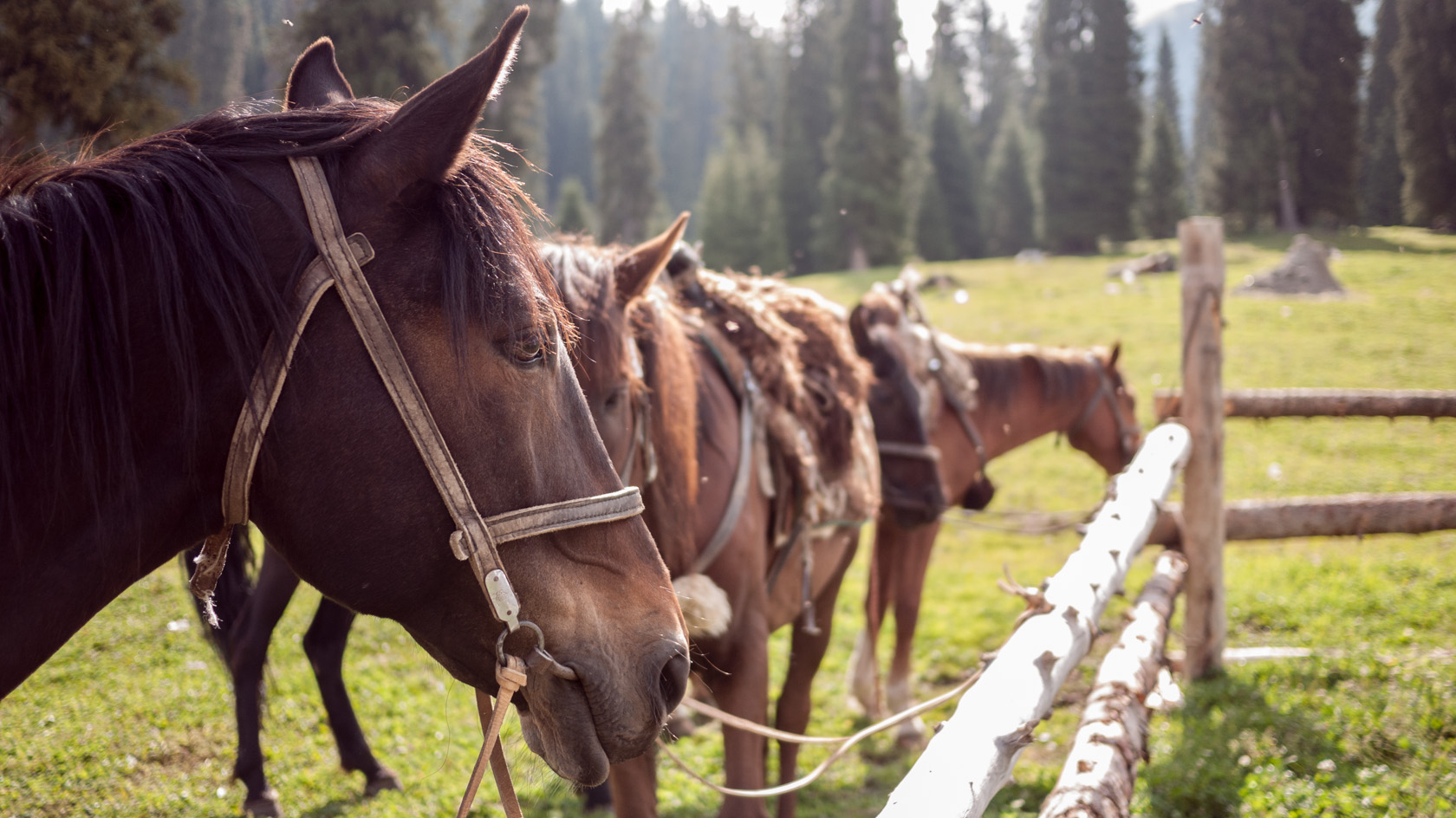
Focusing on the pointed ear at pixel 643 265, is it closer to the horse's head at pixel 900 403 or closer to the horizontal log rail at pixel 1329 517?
the horse's head at pixel 900 403

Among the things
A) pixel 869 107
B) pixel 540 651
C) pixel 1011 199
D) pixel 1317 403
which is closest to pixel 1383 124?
pixel 1317 403

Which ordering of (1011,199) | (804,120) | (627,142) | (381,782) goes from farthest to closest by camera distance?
(804,120), (1011,199), (627,142), (381,782)

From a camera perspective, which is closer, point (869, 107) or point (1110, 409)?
point (1110, 409)

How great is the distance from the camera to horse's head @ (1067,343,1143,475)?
232 inches

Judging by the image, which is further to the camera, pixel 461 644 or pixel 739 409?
pixel 739 409

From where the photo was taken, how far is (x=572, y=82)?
2589 inches

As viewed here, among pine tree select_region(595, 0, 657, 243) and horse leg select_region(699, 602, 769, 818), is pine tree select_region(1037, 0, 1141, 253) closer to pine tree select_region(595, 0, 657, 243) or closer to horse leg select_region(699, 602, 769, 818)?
pine tree select_region(595, 0, 657, 243)

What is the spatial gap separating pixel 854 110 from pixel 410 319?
114 ft

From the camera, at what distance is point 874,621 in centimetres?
501

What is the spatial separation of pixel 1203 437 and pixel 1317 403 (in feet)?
3.44

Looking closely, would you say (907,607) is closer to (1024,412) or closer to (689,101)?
(1024,412)

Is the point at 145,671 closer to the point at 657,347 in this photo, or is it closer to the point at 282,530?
the point at 657,347

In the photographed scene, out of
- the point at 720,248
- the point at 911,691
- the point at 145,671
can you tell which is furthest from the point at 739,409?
the point at 720,248

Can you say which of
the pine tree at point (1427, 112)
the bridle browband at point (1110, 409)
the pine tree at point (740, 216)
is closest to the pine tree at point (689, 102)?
the pine tree at point (740, 216)
